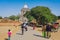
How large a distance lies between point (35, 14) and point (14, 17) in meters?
104

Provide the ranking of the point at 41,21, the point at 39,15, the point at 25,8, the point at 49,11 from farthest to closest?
the point at 25,8
the point at 49,11
the point at 39,15
the point at 41,21

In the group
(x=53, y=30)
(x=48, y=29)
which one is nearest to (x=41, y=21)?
(x=53, y=30)

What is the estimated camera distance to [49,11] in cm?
9200

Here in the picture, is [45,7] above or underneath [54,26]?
above

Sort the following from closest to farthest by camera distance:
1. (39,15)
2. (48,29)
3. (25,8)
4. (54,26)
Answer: (48,29), (54,26), (39,15), (25,8)

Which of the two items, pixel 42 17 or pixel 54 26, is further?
pixel 42 17

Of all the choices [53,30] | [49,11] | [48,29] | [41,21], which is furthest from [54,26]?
[49,11]

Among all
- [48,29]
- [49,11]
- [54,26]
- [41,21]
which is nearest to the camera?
[48,29]

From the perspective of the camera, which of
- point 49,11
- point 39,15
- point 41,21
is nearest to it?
point 41,21

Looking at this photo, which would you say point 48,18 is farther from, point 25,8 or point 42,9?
point 25,8

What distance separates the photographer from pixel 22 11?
189 m

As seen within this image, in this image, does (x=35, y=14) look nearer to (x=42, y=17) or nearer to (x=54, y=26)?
(x=42, y=17)

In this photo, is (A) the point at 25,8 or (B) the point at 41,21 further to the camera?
(A) the point at 25,8

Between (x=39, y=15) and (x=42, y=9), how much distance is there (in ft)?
27.6
